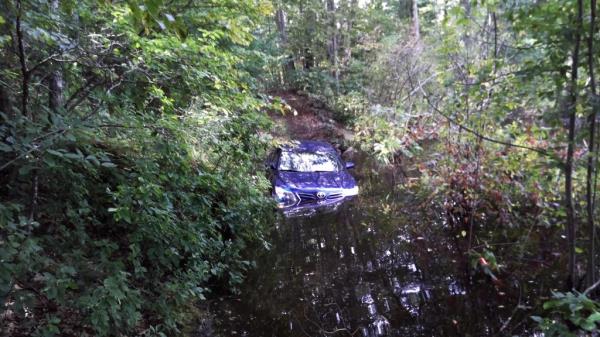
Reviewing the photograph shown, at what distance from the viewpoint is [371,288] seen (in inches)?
195

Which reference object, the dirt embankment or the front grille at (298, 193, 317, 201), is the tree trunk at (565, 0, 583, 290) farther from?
the dirt embankment

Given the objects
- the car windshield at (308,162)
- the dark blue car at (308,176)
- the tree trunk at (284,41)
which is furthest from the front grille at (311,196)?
the tree trunk at (284,41)

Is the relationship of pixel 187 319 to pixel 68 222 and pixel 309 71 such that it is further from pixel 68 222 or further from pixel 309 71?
pixel 309 71

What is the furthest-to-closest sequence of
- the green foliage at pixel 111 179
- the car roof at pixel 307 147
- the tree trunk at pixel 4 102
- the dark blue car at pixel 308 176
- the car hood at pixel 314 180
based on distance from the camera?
the car roof at pixel 307 147, the car hood at pixel 314 180, the dark blue car at pixel 308 176, the tree trunk at pixel 4 102, the green foliage at pixel 111 179

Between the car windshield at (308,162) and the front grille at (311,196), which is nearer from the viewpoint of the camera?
the front grille at (311,196)

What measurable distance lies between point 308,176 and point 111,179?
16.0ft

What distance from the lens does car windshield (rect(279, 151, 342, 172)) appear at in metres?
8.62

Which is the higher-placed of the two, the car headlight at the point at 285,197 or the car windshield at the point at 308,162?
the car windshield at the point at 308,162

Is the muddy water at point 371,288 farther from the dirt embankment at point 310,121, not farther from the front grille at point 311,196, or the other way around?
the dirt embankment at point 310,121

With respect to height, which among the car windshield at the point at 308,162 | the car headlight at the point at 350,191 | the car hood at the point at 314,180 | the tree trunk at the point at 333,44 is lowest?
the car headlight at the point at 350,191

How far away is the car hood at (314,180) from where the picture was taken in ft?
26.1

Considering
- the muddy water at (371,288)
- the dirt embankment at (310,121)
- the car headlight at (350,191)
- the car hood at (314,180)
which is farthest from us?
the dirt embankment at (310,121)

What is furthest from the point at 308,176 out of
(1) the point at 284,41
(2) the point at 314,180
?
(1) the point at 284,41

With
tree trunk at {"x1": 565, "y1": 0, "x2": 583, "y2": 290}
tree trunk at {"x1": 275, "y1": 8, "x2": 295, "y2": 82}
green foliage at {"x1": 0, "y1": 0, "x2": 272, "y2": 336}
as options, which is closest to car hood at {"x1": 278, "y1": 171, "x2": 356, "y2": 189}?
green foliage at {"x1": 0, "y1": 0, "x2": 272, "y2": 336}
